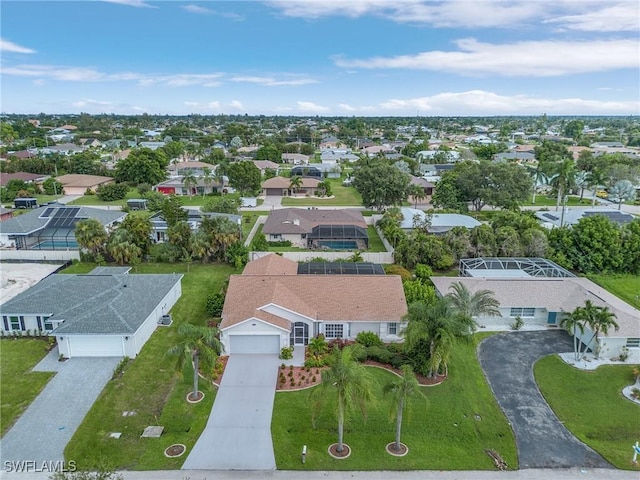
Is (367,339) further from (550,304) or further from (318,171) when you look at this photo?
(318,171)

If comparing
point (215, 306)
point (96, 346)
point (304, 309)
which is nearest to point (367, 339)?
point (304, 309)

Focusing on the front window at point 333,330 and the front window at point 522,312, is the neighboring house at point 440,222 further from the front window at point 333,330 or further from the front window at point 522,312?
the front window at point 333,330

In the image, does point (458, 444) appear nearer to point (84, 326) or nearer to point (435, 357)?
point (435, 357)

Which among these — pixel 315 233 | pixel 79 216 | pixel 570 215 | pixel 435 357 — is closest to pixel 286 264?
pixel 315 233

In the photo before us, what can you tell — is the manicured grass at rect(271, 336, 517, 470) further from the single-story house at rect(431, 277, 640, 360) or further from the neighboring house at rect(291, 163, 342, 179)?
the neighboring house at rect(291, 163, 342, 179)

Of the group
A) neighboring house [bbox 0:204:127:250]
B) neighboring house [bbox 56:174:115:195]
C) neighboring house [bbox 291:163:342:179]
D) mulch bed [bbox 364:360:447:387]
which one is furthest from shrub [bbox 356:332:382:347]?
neighboring house [bbox 56:174:115:195]
